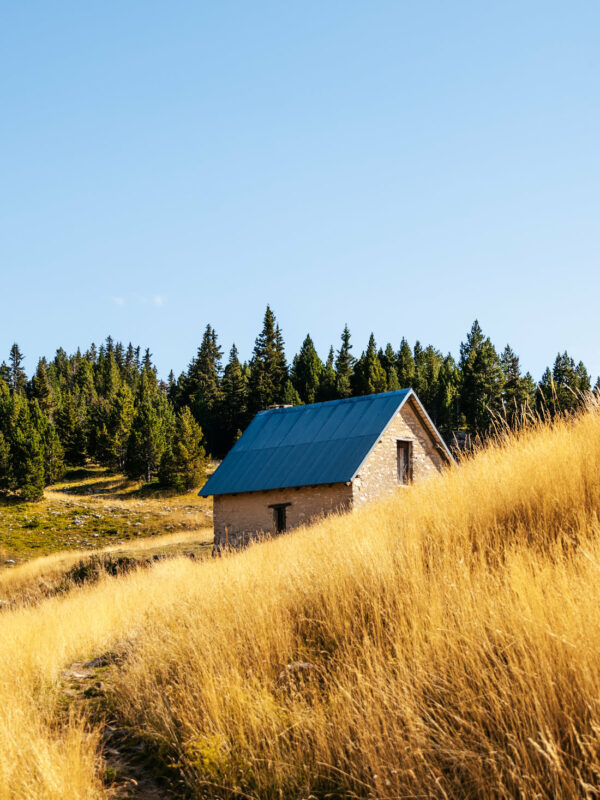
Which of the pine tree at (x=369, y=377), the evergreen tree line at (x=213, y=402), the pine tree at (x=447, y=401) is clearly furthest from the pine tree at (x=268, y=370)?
the pine tree at (x=447, y=401)

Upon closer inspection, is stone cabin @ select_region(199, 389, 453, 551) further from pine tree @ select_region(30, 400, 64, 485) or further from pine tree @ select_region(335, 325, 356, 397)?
pine tree @ select_region(335, 325, 356, 397)

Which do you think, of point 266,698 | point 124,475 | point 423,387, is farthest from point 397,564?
point 423,387

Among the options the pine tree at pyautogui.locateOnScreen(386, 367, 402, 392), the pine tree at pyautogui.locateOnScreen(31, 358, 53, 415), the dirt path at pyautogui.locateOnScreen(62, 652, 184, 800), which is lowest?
the dirt path at pyautogui.locateOnScreen(62, 652, 184, 800)

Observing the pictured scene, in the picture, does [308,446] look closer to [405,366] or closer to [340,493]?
[340,493]

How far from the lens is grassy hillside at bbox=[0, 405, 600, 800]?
3.02 m

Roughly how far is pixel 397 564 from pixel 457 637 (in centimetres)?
160

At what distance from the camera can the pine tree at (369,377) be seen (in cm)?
7156

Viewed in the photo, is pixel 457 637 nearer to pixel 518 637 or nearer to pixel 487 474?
pixel 518 637

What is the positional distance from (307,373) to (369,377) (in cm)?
1472

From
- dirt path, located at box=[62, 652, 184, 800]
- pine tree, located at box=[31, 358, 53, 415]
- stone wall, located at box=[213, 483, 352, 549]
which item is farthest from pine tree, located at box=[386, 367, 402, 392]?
dirt path, located at box=[62, 652, 184, 800]

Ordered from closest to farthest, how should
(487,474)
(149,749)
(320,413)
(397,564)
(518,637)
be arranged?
(518,637), (149,749), (397,564), (487,474), (320,413)

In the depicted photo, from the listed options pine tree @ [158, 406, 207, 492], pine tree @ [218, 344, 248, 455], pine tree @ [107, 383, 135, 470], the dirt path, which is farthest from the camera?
pine tree @ [218, 344, 248, 455]

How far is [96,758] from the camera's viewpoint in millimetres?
4137

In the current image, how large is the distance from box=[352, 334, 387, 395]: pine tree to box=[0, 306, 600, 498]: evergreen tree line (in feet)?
0.44
